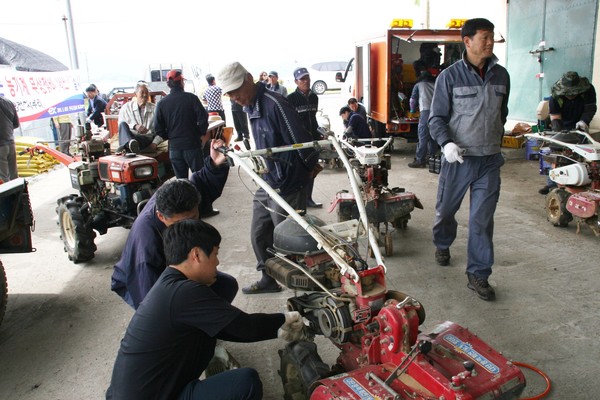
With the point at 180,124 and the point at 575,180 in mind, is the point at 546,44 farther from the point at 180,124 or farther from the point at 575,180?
the point at 180,124

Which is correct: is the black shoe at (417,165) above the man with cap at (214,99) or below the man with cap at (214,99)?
below

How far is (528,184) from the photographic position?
24.4 feet

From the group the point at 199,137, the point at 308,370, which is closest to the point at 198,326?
the point at 308,370

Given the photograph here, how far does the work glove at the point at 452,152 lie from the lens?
3.74 meters

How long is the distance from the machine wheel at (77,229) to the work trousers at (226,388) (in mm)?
3272

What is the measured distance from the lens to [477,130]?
12.8ft

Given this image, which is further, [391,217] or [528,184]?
[528,184]

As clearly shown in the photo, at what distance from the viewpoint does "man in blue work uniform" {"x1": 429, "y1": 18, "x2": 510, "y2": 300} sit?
388 cm

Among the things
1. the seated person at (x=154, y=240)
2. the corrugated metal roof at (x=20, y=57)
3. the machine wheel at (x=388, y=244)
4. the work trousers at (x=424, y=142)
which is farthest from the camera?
the corrugated metal roof at (x=20, y=57)

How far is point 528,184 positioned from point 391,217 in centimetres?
334

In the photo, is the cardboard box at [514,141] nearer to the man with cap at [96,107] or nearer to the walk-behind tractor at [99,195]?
the walk-behind tractor at [99,195]

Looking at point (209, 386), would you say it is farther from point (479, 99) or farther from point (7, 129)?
point (7, 129)

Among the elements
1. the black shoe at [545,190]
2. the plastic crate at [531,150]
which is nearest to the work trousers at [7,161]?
the black shoe at [545,190]

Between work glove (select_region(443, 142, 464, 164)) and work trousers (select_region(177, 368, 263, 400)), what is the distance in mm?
2282
